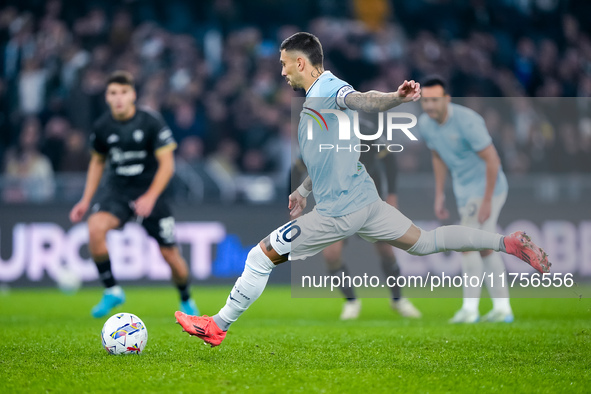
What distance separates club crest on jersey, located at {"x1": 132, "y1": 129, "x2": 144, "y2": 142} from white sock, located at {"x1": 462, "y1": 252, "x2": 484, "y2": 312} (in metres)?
3.77

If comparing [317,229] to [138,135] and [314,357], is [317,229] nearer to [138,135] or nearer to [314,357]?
[314,357]

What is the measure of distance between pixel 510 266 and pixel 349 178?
6.56 metres

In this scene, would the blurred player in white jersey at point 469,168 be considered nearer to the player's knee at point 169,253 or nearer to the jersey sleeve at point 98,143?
the player's knee at point 169,253

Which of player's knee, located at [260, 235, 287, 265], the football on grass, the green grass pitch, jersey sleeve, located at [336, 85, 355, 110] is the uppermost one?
jersey sleeve, located at [336, 85, 355, 110]

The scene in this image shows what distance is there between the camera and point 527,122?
1314cm

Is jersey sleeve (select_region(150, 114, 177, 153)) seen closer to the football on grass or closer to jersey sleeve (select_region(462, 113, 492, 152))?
the football on grass

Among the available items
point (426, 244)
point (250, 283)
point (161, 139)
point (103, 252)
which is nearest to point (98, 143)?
point (161, 139)

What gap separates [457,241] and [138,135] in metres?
4.13

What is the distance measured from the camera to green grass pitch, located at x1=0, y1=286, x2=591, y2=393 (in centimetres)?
479

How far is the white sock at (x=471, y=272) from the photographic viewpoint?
8.27 m

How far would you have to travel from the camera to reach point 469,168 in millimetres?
8258

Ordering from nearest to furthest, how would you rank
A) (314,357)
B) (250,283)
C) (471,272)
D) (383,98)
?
(383,98)
(250,283)
(314,357)
(471,272)

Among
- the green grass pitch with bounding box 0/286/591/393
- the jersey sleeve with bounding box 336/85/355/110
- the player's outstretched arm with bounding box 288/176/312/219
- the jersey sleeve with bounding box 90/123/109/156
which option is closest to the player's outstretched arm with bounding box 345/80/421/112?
the jersey sleeve with bounding box 336/85/355/110

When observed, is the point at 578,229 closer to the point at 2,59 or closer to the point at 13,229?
the point at 13,229
